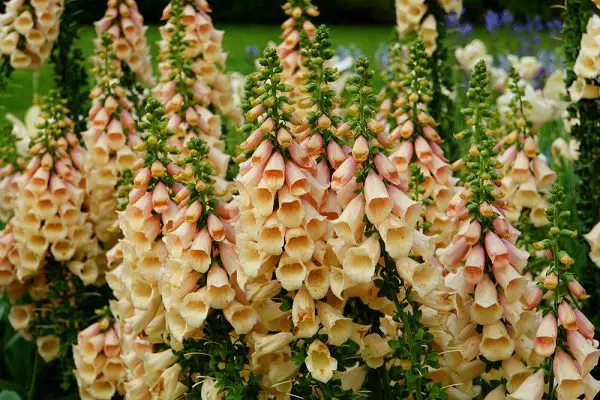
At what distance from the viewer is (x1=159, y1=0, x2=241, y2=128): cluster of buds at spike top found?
338 cm

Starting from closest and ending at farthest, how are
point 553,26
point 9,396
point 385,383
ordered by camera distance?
1. point 385,383
2. point 9,396
3. point 553,26

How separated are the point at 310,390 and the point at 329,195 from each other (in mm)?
468

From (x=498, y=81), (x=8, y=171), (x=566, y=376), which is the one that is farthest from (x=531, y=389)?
(x=498, y=81)

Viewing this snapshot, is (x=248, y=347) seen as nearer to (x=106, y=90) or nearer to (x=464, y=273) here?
(x=464, y=273)

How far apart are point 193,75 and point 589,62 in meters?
1.40

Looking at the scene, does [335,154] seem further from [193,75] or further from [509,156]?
[193,75]

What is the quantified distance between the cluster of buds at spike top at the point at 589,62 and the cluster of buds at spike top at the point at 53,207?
1774 millimetres

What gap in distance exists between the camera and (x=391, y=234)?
222 centimetres

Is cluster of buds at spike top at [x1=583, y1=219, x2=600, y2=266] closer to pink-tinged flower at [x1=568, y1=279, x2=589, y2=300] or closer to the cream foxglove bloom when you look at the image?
pink-tinged flower at [x1=568, y1=279, x2=589, y2=300]

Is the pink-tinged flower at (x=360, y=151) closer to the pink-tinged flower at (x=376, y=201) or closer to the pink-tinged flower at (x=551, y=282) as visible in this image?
the pink-tinged flower at (x=376, y=201)

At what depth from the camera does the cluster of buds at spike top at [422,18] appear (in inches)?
164

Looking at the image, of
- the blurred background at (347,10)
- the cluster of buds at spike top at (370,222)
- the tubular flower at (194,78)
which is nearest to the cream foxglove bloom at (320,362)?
the cluster of buds at spike top at (370,222)

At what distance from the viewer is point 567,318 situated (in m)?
2.22

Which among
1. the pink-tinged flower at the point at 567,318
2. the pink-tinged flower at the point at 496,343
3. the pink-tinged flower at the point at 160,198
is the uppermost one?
the pink-tinged flower at the point at 160,198
